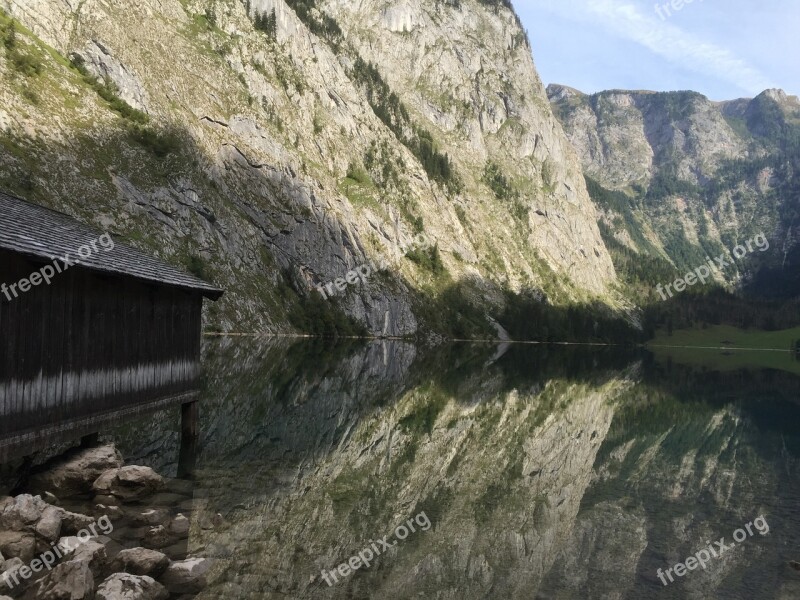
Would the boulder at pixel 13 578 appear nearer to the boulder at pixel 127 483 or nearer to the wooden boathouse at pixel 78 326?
the wooden boathouse at pixel 78 326

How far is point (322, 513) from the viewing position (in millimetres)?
19812

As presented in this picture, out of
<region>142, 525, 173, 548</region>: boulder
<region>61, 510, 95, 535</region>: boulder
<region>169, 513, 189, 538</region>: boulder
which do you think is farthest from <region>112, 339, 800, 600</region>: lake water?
<region>61, 510, 95, 535</region>: boulder

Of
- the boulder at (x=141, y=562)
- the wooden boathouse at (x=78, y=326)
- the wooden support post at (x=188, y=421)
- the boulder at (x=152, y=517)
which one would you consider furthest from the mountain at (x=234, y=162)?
the boulder at (x=141, y=562)

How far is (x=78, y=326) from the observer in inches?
760

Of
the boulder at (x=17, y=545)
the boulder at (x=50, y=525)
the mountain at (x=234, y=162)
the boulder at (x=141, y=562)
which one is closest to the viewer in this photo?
the boulder at (x=141, y=562)

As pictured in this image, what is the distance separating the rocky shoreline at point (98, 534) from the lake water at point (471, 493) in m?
0.77

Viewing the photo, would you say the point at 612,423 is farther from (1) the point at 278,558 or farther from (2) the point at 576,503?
(1) the point at 278,558

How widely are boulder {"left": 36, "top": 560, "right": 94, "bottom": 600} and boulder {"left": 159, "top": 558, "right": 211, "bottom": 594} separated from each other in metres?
1.72

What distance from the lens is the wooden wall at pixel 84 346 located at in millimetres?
16547

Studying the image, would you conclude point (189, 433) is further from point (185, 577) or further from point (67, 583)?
point (67, 583)

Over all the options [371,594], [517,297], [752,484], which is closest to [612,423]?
[752,484]

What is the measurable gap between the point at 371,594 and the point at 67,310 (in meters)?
12.7

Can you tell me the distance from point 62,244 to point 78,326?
2.67 m

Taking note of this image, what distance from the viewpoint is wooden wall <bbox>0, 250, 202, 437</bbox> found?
1655cm
